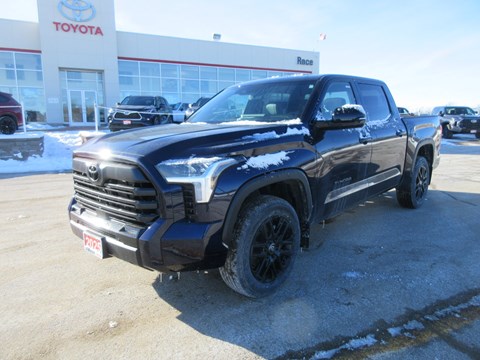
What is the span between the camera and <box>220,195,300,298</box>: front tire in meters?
2.78

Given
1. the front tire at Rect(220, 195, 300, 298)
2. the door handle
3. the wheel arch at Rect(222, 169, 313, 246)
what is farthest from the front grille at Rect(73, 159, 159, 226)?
the door handle

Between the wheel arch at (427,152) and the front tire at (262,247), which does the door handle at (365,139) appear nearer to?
the front tire at (262,247)

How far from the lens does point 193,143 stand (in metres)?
2.65

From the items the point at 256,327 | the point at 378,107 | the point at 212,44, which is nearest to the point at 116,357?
the point at 256,327

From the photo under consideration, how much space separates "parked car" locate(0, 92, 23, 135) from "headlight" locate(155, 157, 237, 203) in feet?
45.0

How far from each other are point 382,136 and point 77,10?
2556cm

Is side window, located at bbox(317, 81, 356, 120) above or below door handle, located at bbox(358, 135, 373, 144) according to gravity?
above

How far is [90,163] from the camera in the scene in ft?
9.58

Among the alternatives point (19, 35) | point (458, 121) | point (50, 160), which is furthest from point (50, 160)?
point (458, 121)

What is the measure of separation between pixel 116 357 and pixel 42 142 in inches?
454

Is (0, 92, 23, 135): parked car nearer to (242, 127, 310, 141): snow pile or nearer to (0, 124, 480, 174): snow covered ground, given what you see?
(0, 124, 480, 174): snow covered ground

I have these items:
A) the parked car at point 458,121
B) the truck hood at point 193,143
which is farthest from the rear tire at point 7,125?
the parked car at point 458,121

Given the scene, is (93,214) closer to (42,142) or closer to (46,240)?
(46,240)

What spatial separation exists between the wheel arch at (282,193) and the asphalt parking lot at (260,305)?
650mm
